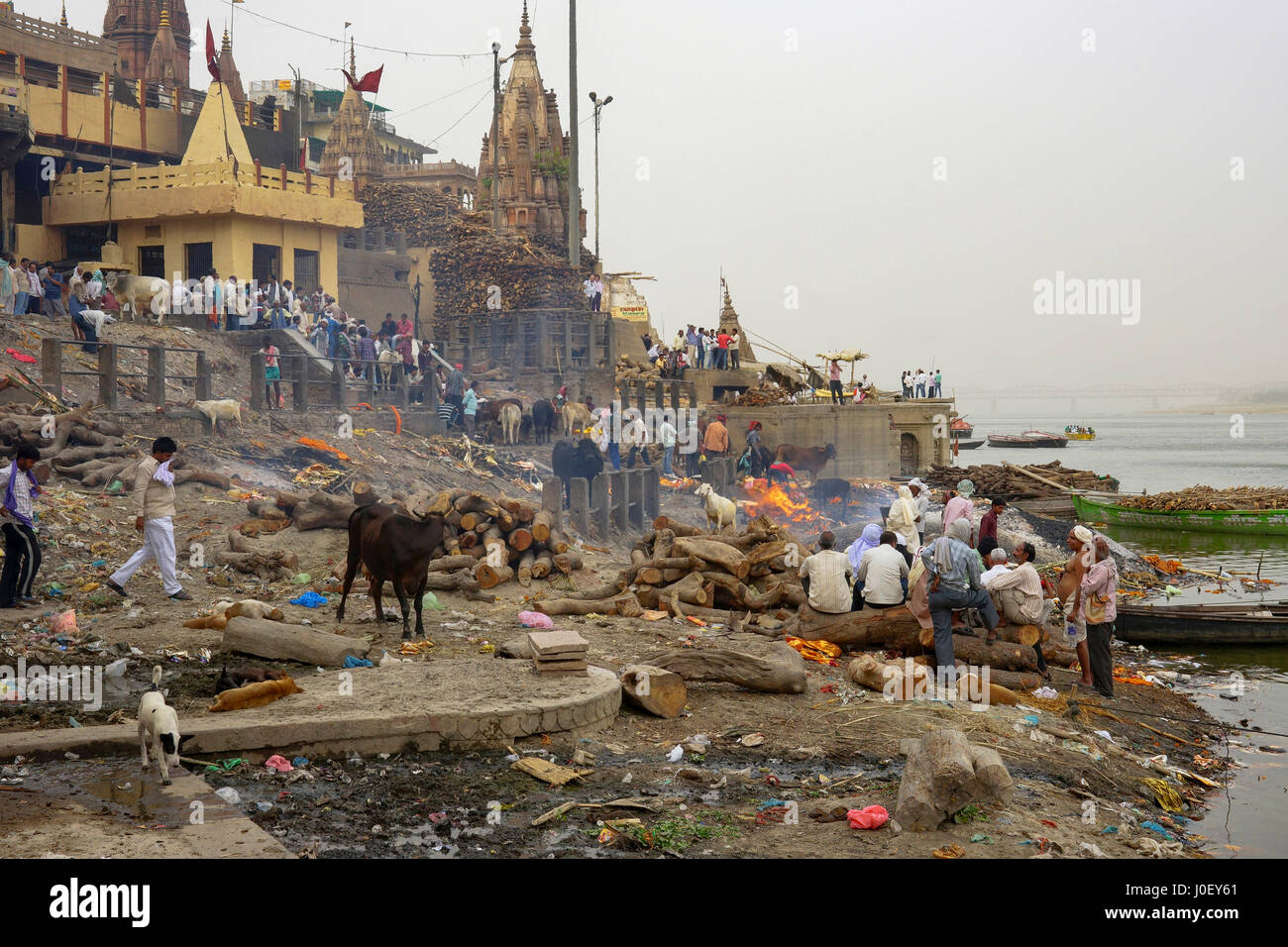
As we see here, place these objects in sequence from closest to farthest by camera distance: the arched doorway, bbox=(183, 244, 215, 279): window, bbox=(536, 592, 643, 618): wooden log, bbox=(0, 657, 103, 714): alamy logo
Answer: bbox=(0, 657, 103, 714): alamy logo
bbox=(536, 592, 643, 618): wooden log
bbox=(183, 244, 215, 279): window
the arched doorway

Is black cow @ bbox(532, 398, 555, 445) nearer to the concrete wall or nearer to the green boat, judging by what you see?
the concrete wall

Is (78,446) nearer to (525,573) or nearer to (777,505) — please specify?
(525,573)

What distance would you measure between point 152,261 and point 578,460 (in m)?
19.0

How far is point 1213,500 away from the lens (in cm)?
2867

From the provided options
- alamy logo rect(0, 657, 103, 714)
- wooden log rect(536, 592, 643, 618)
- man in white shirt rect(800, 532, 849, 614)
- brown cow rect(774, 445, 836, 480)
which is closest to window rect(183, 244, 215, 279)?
brown cow rect(774, 445, 836, 480)

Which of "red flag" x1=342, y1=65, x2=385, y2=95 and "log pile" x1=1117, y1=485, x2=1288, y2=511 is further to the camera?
"red flag" x1=342, y1=65, x2=385, y2=95

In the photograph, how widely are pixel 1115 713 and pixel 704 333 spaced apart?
1113 inches

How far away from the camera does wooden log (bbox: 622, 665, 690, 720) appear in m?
8.70

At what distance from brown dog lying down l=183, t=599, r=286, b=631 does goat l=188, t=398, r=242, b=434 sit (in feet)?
29.6

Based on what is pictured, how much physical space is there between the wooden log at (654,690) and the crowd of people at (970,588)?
2914 millimetres

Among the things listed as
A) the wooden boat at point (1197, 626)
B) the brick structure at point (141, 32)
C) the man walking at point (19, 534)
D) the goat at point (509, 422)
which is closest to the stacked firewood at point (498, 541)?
the man walking at point (19, 534)

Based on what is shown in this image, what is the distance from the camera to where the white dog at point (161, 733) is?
6461 millimetres

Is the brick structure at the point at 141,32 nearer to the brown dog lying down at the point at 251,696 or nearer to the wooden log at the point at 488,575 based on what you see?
the wooden log at the point at 488,575

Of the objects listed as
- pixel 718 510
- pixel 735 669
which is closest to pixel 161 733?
Result: pixel 735 669
